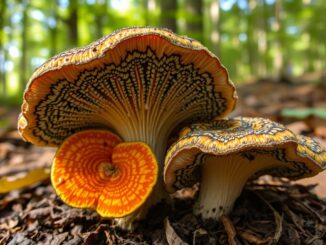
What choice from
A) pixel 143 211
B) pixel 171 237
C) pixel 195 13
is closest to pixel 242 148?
pixel 171 237

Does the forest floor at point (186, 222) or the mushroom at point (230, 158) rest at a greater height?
the mushroom at point (230, 158)

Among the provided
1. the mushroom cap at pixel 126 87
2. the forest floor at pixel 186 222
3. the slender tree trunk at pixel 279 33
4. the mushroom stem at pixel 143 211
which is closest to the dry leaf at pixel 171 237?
the forest floor at pixel 186 222

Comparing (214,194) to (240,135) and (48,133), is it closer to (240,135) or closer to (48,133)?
(240,135)

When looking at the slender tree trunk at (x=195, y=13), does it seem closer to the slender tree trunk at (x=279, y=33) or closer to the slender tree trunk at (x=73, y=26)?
the slender tree trunk at (x=73, y=26)

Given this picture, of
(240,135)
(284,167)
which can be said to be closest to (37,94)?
(240,135)

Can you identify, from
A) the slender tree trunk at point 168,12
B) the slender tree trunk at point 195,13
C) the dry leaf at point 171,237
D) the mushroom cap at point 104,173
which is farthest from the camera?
the slender tree trunk at point 195,13

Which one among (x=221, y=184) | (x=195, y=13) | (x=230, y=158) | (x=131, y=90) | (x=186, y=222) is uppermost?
(x=195, y=13)

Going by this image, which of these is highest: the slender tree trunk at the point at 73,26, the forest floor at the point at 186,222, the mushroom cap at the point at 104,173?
the slender tree trunk at the point at 73,26

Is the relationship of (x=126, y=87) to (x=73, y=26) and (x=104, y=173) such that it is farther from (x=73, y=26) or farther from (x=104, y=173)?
(x=73, y=26)

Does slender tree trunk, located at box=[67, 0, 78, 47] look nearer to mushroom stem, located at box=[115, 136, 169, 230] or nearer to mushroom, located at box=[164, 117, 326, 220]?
mushroom stem, located at box=[115, 136, 169, 230]
